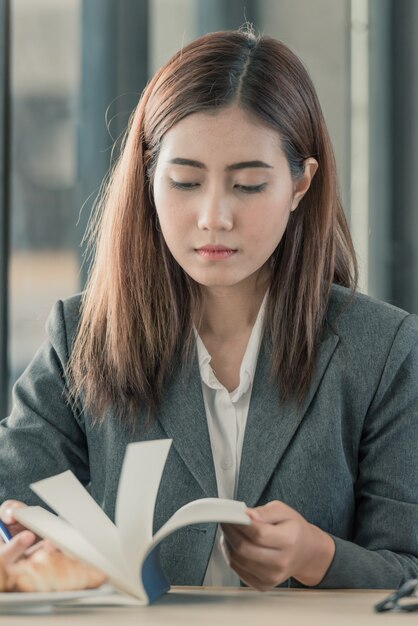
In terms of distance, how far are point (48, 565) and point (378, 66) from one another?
233 cm

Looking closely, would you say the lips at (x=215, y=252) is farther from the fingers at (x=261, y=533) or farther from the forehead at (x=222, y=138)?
the fingers at (x=261, y=533)

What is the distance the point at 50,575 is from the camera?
1263 millimetres

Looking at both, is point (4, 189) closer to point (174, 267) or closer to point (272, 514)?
point (174, 267)

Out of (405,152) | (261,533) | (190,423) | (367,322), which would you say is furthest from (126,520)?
(405,152)

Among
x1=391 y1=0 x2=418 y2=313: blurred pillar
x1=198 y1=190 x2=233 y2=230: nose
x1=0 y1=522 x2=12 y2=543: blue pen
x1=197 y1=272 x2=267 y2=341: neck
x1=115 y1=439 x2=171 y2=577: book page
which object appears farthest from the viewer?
x1=391 y1=0 x2=418 y2=313: blurred pillar

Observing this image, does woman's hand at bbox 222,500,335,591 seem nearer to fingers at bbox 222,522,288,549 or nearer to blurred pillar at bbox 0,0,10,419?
fingers at bbox 222,522,288,549

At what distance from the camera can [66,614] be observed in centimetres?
123

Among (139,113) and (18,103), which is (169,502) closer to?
(139,113)

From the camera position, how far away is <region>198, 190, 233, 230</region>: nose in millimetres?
1575

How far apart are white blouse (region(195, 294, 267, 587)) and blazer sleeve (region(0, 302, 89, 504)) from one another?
0.73 ft

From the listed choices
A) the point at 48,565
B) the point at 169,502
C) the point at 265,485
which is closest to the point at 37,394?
the point at 169,502

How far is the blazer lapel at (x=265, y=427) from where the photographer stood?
1.66 m

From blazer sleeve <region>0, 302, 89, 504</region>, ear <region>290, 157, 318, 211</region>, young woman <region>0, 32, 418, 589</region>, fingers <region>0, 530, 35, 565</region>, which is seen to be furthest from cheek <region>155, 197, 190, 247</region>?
fingers <region>0, 530, 35, 565</region>

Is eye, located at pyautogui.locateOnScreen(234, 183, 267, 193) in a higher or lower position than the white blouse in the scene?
higher
